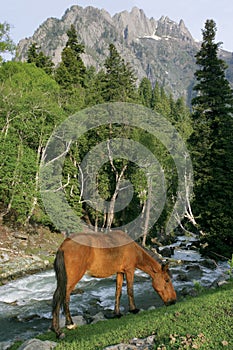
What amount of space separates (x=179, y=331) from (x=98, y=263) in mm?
3089

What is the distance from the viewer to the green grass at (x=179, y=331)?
623 cm

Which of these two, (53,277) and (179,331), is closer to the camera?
(179,331)

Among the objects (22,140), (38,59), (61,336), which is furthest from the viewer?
(38,59)

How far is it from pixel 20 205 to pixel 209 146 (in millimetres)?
14254

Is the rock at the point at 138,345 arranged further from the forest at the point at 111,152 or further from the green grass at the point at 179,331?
the forest at the point at 111,152

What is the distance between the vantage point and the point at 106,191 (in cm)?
3766

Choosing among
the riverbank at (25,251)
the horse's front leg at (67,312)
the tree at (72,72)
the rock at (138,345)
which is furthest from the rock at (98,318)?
the tree at (72,72)

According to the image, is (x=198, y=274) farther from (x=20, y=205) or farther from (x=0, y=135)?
(x=0, y=135)

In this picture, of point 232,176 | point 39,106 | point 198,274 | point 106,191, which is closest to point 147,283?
point 198,274

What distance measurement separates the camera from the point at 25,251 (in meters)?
24.3

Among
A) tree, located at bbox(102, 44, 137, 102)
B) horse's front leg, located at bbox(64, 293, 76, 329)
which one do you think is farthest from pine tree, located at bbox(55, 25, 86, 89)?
horse's front leg, located at bbox(64, 293, 76, 329)

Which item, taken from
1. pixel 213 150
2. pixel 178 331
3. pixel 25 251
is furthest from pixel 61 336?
pixel 213 150

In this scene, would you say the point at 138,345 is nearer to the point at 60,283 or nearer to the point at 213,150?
the point at 60,283

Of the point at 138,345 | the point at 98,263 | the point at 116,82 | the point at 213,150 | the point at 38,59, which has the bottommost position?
the point at 138,345
